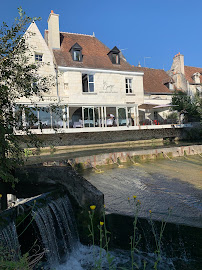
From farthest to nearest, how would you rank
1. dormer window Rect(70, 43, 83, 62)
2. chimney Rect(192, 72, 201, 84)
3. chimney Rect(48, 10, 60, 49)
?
1. chimney Rect(192, 72, 201, 84)
2. chimney Rect(48, 10, 60, 49)
3. dormer window Rect(70, 43, 83, 62)

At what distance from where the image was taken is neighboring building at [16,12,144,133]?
70.2ft

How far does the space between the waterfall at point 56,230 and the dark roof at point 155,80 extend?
24628 mm

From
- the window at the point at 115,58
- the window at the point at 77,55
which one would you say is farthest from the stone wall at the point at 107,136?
the window at the point at 115,58

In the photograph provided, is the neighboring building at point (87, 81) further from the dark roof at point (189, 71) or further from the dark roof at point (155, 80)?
the dark roof at point (189, 71)

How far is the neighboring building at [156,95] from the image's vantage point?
27258 millimetres

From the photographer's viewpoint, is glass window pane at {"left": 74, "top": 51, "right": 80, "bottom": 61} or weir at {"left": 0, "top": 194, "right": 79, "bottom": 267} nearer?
weir at {"left": 0, "top": 194, "right": 79, "bottom": 267}

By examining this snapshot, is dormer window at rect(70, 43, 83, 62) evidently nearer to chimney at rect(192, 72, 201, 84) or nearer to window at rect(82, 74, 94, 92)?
window at rect(82, 74, 94, 92)

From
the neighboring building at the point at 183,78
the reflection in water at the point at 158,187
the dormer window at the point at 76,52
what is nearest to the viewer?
the reflection in water at the point at 158,187

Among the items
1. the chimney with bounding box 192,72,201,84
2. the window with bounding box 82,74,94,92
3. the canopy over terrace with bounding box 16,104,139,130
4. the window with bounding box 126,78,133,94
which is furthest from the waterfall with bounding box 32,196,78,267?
the chimney with bounding box 192,72,201,84

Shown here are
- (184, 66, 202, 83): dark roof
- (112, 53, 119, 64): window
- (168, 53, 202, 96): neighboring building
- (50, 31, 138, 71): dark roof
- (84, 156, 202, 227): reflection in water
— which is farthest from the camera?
(184, 66, 202, 83): dark roof

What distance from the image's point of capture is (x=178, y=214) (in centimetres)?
567

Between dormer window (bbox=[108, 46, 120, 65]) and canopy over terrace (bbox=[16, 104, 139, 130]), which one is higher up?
dormer window (bbox=[108, 46, 120, 65])

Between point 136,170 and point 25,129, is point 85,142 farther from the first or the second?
point 25,129

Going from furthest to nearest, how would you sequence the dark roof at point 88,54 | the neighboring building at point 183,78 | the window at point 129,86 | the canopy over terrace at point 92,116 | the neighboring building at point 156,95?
1. the neighboring building at point 183,78
2. the neighboring building at point 156,95
3. the window at point 129,86
4. the dark roof at point 88,54
5. the canopy over terrace at point 92,116
